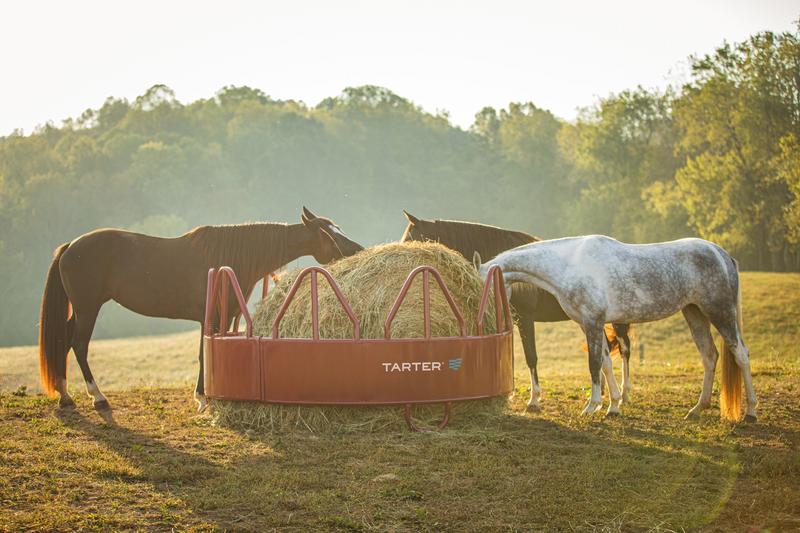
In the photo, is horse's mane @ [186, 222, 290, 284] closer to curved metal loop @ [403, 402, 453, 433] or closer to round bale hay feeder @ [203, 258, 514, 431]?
round bale hay feeder @ [203, 258, 514, 431]

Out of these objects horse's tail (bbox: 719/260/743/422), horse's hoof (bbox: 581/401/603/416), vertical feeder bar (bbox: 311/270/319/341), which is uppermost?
vertical feeder bar (bbox: 311/270/319/341)

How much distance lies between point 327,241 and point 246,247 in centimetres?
96

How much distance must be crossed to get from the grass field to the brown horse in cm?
75

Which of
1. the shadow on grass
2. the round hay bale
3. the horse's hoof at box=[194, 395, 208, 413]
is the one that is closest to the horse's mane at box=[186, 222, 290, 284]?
the round hay bale

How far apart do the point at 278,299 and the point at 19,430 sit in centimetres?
269

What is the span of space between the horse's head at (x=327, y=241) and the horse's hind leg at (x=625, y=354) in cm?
342

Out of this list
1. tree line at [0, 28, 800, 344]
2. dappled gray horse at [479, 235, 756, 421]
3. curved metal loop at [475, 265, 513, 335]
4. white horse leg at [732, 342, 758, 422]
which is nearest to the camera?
curved metal loop at [475, 265, 513, 335]

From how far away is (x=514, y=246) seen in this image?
10.1 metres

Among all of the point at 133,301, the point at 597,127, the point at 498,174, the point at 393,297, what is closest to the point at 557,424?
the point at 393,297

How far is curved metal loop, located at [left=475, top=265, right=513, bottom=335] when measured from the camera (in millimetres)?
7691

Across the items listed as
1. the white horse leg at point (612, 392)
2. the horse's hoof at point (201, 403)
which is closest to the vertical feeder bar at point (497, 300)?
the white horse leg at point (612, 392)

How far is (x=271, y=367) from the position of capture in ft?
24.7

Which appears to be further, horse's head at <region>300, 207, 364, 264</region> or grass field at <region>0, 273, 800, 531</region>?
horse's head at <region>300, 207, 364, 264</region>

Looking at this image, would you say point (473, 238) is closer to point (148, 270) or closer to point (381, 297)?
point (381, 297)
